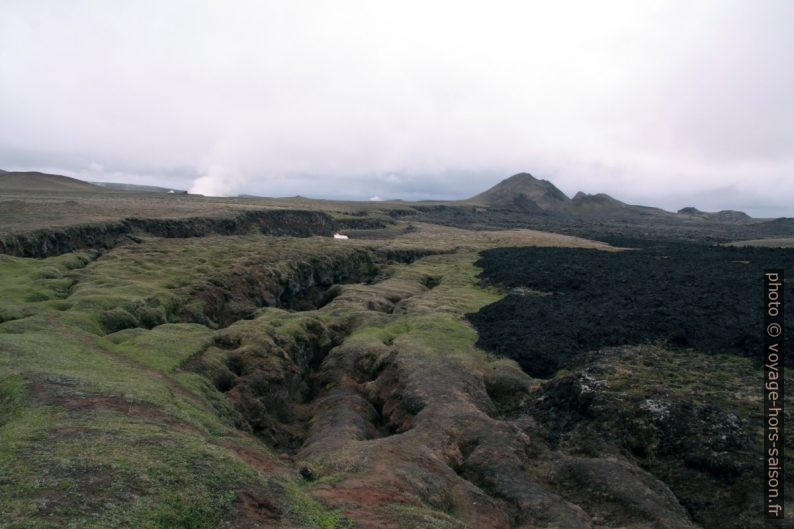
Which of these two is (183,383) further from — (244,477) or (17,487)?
(17,487)

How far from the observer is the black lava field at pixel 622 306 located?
2080 inches

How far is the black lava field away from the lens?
52844 millimetres

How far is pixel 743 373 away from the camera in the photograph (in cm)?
4347

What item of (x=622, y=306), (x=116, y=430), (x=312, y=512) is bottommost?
(x=312, y=512)

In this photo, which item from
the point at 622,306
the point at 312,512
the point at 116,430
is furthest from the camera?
the point at 622,306

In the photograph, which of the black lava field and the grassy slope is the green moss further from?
the black lava field

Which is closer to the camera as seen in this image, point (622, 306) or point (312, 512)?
point (312, 512)

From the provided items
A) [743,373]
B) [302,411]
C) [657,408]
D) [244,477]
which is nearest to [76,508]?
[244,477]

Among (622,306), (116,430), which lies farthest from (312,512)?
(622,306)

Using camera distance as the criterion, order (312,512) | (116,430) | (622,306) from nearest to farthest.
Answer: (312,512) < (116,430) < (622,306)

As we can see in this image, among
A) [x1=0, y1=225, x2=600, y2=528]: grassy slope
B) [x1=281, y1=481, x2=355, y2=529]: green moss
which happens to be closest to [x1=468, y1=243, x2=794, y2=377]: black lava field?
[x1=0, y1=225, x2=600, y2=528]: grassy slope

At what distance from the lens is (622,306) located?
66.9 metres

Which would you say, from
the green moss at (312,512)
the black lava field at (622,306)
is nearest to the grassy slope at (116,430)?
the green moss at (312,512)

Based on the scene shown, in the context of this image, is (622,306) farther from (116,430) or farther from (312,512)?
(116,430)
